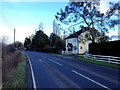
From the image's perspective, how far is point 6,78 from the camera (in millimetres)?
16734

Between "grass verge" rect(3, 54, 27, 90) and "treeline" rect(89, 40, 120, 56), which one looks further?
A: "treeline" rect(89, 40, 120, 56)

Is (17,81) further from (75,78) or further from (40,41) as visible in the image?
(40,41)

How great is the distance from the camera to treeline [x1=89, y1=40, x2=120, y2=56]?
135 feet

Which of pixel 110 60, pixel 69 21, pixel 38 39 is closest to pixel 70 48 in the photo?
pixel 69 21

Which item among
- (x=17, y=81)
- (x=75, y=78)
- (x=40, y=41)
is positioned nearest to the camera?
(x=17, y=81)

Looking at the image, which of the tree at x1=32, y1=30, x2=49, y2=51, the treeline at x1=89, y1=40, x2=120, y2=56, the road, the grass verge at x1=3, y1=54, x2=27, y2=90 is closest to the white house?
the treeline at x1=89, y1=40, x2=120, y2=56

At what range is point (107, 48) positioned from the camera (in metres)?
44.0

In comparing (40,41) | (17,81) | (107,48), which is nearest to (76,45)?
(107,48)

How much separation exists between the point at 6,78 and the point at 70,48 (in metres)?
68.1

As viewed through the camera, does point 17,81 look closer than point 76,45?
Yes

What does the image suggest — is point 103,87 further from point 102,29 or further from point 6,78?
point 102,29

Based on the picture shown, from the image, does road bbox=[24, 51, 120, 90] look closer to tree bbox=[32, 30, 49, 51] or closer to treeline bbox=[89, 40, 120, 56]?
treeline bbox=[89, 40, 120, 56]

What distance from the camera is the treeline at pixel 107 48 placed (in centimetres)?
4109

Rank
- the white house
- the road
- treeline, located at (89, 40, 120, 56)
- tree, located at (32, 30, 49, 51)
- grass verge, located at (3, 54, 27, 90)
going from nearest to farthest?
1. grass verge, located at (3, 54, 27, 90)
2. the road
3. treeline, located at (89, 40, 120, 56)
4. the white house
5. tree, located at (32, 30, 49, 51)
